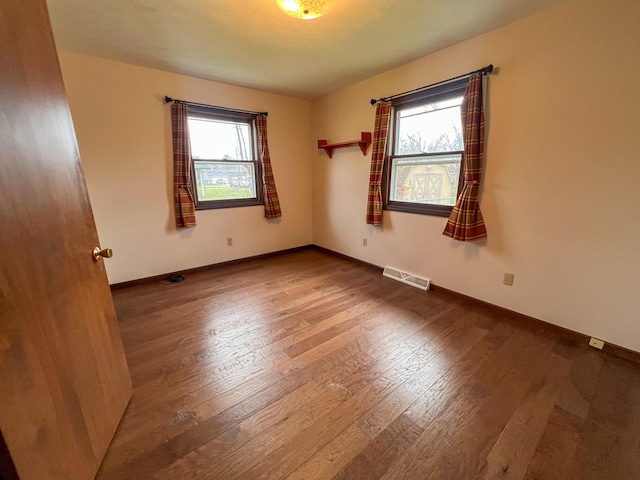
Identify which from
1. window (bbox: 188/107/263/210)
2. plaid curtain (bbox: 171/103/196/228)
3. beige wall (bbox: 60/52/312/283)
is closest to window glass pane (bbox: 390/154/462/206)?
beige wall (bbox: 60/52/312/283)

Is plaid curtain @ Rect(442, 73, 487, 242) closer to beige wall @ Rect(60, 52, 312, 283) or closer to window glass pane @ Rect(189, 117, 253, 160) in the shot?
beige wall @ Rect(60, 52, 312, 283)

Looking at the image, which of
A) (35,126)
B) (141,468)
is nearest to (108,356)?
(141,468)

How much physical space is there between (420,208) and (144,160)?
A: 123 inches

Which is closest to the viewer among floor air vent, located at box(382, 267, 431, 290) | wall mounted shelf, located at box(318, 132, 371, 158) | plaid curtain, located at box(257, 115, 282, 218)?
floor air vent, located at box(382, 267, 431, 290)

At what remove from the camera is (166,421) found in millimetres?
1373

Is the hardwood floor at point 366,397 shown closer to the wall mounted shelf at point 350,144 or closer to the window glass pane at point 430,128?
the window glass pane at point 430,128

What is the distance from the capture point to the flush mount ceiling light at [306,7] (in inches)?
62.2

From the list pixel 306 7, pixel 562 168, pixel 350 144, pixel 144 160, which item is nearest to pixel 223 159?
pixel 144 160

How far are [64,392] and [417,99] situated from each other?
3.33m

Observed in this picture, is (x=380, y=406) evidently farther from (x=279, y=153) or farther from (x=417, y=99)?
(x=279, y=153)

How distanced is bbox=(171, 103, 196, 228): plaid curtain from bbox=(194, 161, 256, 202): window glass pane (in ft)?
0.66

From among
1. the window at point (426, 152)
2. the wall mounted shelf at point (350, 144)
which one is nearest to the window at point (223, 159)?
the wall mounted shelf at point (350, 144)

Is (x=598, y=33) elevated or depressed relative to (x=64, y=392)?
elevated

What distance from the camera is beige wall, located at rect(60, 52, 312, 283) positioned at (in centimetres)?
262
